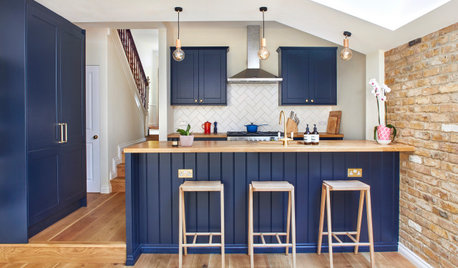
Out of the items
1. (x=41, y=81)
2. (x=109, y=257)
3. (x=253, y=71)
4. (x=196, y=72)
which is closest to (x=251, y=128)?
(x=253, y=71)

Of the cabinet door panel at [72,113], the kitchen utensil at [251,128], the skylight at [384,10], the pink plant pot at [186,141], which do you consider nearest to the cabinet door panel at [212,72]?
the kitchen utensil at [251,128]

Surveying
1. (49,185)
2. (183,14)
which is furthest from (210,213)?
(183,14)

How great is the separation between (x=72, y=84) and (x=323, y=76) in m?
3.84

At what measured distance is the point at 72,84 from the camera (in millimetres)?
A: 3639

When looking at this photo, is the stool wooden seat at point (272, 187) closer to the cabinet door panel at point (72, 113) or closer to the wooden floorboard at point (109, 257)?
the wooden floorboard at point (109, 257)

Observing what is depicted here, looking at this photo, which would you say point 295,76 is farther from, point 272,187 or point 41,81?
point 41,81

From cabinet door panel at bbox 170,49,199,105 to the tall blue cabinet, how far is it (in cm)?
176

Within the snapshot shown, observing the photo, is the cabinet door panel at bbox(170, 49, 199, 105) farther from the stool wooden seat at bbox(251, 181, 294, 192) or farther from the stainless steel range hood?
the stool wooden seat at bbox(251, 181, 294, 192)

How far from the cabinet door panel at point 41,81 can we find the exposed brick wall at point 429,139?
146 inches

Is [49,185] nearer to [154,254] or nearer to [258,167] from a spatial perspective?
[154,254]

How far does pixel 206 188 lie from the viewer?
2.61m

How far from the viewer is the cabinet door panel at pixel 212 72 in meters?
5.04

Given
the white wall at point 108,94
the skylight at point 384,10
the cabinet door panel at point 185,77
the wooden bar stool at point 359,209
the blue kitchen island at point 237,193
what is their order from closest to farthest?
1. the skylight at point 384,10
2. the wooden bar stool at point 359,209
3. the blue kitchen island at point 237,193
4. the white wall at point 108,94
5. the cabinet door panel at point 185,77

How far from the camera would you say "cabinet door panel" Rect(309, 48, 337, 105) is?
504cm
